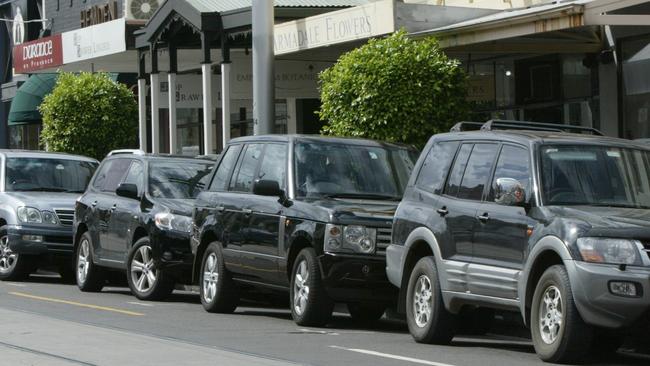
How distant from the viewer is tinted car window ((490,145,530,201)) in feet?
40.1

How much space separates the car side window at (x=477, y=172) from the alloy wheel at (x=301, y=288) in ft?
7.77

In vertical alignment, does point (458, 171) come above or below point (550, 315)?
above

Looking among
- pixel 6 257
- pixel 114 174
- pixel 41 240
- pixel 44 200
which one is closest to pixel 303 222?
pixel 114 174

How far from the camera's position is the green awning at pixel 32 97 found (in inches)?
1690

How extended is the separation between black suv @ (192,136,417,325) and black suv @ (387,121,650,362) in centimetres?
69

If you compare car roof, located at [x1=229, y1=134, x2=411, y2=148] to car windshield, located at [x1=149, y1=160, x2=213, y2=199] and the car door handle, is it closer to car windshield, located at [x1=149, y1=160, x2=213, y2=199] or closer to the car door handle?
car windshield, located at [x1=149, y1=160, x2=213, y2=199]

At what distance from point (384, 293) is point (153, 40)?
14.8m

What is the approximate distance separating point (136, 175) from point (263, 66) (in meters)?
3.66

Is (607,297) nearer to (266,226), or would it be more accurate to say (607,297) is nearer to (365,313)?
(266,226)

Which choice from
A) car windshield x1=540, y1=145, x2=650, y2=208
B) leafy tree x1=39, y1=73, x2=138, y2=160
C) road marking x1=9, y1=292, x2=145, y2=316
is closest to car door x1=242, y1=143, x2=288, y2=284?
road marking x1=9, y1=292, x2=145, y2=316

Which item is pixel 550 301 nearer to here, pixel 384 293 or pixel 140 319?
pixel 384 293

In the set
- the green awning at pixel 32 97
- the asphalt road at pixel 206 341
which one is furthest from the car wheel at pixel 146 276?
the green awning at pixel 32 97

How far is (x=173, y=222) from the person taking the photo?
18.3 metres

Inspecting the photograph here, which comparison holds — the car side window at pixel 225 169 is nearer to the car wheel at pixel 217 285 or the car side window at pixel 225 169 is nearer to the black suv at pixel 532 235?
the car wheel at pixel 217 285
